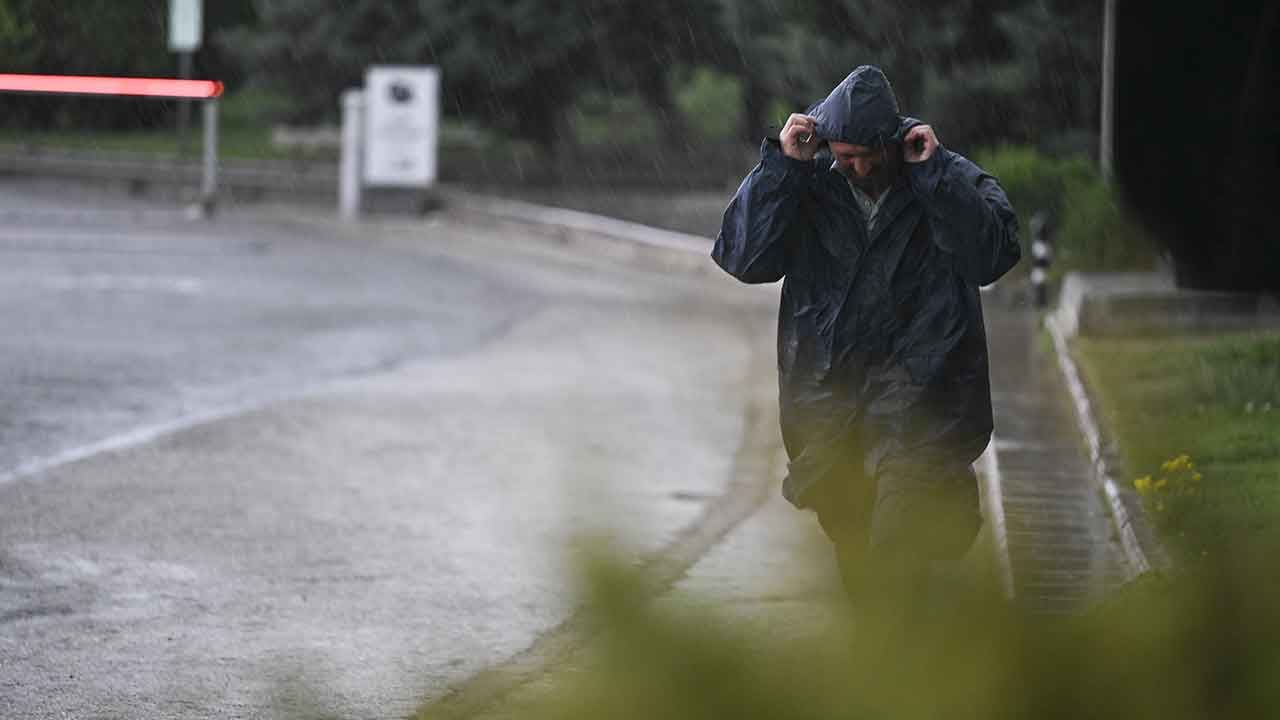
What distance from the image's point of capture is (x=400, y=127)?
93.9 ft

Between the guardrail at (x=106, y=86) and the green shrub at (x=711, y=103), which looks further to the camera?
the green shrub at (x=711, y=103)

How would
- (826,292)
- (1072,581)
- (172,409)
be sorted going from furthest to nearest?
(172,409), (1072,581), (826,292)

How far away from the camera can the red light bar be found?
38344mm

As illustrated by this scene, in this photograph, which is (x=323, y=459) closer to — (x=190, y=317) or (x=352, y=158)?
(x=190, y=317)

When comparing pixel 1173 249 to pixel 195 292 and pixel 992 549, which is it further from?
pixel 992 549

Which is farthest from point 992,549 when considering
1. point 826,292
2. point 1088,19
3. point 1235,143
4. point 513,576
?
point 1088,19

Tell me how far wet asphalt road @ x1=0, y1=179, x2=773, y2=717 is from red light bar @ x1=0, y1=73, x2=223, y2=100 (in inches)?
663

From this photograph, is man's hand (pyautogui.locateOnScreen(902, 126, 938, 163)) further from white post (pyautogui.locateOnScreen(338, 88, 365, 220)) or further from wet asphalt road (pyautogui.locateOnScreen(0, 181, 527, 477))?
white post (pyautogui.locateOnScreen(338, 88, 365, 220))

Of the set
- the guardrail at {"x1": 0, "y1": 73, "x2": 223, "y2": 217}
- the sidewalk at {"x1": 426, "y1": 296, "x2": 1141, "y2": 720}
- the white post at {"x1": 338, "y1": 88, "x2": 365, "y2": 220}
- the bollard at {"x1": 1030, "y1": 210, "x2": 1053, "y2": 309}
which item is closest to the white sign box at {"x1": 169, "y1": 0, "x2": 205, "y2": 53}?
the white post at {"x1": 338, "y1": 88, "x2": 365, "y2": 220}

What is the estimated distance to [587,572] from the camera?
85.6 inches

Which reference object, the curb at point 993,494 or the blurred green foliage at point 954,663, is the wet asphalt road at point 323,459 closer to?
the blurred green foliage at point 954,663

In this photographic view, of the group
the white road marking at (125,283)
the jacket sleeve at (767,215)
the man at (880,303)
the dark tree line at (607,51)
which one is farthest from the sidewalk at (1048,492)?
the dark tree line at (607,51)

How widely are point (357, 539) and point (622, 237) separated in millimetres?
15339

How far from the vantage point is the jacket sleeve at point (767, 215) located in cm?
516
